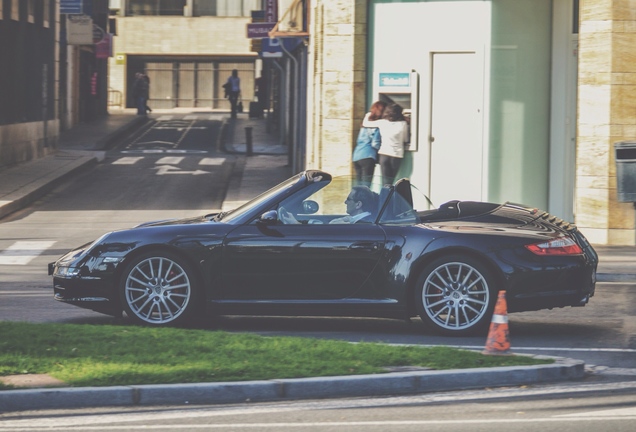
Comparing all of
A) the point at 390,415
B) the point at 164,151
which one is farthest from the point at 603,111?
the point at 164,151

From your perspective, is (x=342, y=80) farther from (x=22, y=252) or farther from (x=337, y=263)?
(x=337, y=263)

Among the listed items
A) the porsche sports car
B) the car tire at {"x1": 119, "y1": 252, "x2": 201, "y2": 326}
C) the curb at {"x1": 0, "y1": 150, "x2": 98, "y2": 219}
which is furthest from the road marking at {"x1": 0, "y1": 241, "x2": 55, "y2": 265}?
the car tire at {"x1": 119, "y1": 252, "x2": 201, "y2": 326}

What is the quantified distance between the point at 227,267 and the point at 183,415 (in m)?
3.15

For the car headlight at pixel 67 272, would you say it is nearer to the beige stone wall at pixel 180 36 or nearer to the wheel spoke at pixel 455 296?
the wheel spoke at pixel 455 296

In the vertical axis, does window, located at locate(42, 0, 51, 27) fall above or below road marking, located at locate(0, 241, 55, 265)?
above

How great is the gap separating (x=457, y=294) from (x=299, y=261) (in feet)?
4.23

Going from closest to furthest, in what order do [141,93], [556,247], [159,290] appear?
[556,247]
[159,290]
[141,93]

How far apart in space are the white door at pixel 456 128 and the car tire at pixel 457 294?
325 inches

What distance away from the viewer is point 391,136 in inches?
729

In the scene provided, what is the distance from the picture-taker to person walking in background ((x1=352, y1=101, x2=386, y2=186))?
18656 millimetres

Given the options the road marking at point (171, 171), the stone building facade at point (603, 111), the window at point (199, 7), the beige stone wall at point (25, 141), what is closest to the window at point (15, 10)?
the beige stone wall at point (25, 141)

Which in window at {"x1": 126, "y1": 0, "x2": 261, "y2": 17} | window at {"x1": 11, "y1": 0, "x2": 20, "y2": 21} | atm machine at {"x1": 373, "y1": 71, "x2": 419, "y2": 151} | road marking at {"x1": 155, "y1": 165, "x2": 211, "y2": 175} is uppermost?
window at {"x1": 126, "y1": 0, "x2": 261, "y2": 17}

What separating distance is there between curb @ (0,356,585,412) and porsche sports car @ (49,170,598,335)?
1.89 m

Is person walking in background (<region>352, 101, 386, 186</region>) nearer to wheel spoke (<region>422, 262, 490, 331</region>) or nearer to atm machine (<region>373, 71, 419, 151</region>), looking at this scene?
atm machine (<region>373, 71, 419, 151</region>)
